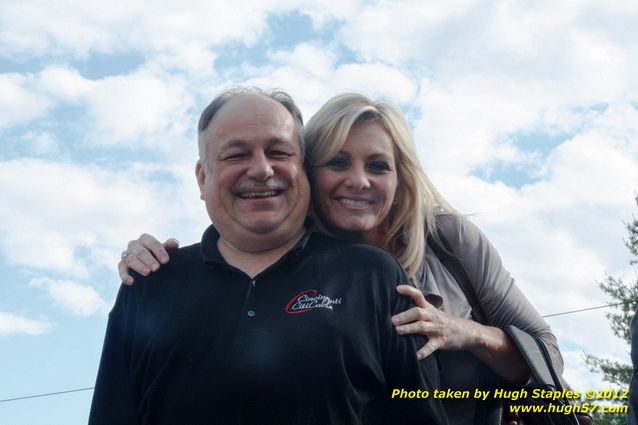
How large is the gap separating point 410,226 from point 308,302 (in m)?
0.96

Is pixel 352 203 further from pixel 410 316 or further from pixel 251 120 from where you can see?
pixel 410 316

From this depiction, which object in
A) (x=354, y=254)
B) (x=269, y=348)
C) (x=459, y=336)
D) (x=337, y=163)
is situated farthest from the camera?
(x=337, y=163)

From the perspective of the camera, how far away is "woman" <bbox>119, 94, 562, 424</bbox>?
11.2 feet

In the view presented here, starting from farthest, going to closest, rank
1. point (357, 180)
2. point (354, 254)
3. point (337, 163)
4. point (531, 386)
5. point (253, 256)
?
1. point (337, 163)
2. point (357, 180)
3. point (531, 386)
4. point (253, 256)
5. point (354, 254)

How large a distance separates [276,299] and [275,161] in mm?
602

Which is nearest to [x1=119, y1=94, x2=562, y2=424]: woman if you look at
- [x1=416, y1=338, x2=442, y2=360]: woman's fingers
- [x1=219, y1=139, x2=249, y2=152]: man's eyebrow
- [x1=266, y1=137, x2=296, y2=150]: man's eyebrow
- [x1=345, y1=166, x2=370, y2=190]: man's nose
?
[x1=345, y1=166, x2=370, y2=190]: man's nose

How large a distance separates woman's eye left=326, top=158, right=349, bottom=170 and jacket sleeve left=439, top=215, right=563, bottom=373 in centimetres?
54

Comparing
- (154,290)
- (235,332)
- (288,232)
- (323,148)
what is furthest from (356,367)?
(323,148)

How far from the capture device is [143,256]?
3.26m

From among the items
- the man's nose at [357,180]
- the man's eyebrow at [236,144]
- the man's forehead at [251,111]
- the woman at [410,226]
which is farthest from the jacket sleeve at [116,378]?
the man's nose at [357,180]

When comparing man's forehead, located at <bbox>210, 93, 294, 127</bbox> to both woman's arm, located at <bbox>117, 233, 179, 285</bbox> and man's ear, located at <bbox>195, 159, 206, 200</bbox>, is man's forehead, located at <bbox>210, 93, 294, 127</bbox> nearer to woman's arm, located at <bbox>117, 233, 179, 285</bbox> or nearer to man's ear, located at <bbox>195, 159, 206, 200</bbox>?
man's ear, located at <bbox>195, 159, 206, 200</bbox>

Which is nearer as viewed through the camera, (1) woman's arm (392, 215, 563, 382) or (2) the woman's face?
(1) woman's arm (392, 215, 563, 382)

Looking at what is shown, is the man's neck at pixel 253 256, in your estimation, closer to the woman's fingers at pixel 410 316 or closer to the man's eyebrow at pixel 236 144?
the man's eyebrow at pixel 236 144

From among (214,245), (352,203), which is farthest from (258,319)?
(352,203)
